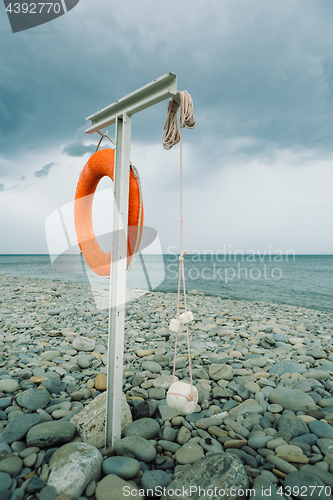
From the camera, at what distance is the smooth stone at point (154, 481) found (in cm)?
174

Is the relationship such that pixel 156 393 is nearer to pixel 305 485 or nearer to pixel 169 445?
pixel 169 445

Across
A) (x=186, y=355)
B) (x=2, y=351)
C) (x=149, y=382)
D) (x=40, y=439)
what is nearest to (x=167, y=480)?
(x=40, y=439)

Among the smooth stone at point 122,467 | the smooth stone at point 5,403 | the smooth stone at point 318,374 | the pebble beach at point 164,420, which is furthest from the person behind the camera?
the smooth stone at point 318,374

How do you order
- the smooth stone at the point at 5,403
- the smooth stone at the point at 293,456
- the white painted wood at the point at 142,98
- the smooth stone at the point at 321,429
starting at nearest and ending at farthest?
the smooth stone at the point at 293,456, the white painted wood at the point at 142,98, the smooth stone at the point at 321,429, the smooth stone at the point at 5,403

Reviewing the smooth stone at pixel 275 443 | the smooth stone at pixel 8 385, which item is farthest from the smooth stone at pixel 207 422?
the smooth stone at pixel 8 385

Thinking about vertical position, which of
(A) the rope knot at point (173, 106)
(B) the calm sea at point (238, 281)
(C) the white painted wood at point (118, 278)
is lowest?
(B) the calm sea at point (238, 281)

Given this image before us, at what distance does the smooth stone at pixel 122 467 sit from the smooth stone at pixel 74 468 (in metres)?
0.05

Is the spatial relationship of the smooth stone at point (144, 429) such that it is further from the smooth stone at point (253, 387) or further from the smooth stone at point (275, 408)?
the smooth stone at point (253, 387)

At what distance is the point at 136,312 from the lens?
23.2ft

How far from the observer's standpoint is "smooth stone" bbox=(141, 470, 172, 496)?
1.74m

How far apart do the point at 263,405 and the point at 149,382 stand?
1.26m

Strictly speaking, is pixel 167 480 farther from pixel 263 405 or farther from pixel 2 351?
pixel 2 351

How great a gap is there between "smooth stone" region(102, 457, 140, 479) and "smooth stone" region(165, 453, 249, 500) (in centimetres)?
28

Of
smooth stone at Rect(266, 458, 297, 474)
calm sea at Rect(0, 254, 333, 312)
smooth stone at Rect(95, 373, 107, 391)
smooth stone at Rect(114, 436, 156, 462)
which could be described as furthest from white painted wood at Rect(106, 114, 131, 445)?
calm sea at Rect(0, 254, 333, 312)
